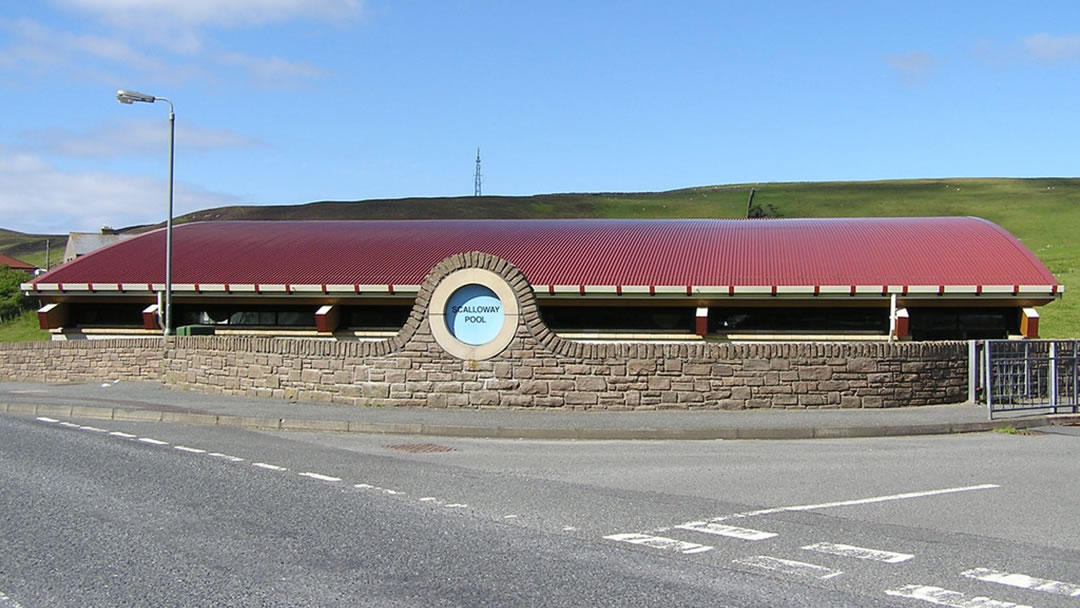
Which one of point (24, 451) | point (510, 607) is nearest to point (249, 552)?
point (510, 607)

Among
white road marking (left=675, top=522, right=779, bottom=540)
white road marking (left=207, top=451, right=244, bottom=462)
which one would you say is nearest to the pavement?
white road marking (left=207, top=451, right=244, bottom=462)

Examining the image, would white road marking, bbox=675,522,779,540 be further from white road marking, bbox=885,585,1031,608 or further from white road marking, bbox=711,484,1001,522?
white road marking, bbox=885,585,1031,608

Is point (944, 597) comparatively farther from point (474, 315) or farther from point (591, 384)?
point (474, 315)

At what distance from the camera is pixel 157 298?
3369cm

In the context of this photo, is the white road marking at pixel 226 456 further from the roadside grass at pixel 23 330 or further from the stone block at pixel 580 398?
the roadside grass at pixel 23 330

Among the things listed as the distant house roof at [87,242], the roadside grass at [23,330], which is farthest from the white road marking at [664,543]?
the distant house roof at [87,242]

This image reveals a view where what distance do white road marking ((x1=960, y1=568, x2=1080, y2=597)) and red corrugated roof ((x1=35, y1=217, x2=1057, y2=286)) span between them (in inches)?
903

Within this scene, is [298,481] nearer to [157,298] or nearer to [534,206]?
[157,298]

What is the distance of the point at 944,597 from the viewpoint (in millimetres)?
6484

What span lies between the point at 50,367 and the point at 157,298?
457 cm

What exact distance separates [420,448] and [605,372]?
4501mm

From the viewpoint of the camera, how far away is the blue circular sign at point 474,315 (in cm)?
1881

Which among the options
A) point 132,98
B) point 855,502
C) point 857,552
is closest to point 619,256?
point 132,98

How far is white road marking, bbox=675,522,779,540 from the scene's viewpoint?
831cm
